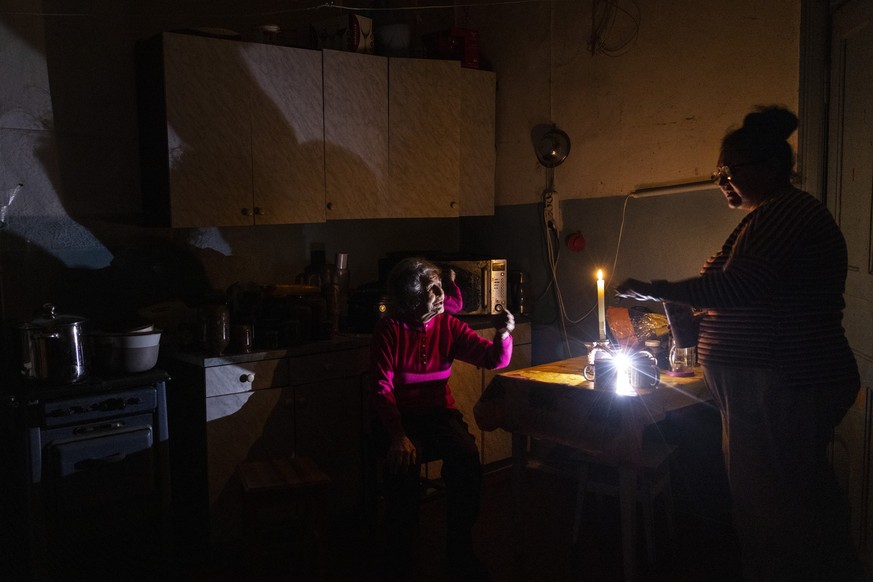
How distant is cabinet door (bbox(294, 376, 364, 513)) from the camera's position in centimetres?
347

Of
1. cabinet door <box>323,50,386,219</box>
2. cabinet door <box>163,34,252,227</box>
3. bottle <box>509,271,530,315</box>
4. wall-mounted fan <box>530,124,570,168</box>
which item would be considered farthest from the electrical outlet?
cabinet door <box>163,34,252,227</box>

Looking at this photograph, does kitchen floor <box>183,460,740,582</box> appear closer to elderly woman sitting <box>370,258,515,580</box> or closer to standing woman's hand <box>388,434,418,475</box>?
elderly woman sitting <box>370,258,515,580</box>

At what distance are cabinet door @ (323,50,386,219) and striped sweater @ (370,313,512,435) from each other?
92 cm

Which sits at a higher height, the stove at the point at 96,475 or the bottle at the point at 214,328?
the bottle at the point at 214,328

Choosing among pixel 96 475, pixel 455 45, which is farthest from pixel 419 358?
pixel 455 45

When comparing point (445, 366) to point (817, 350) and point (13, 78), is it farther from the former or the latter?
point (13, 78)

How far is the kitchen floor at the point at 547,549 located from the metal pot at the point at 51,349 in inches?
36.9

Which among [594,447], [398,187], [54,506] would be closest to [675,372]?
[594,447]

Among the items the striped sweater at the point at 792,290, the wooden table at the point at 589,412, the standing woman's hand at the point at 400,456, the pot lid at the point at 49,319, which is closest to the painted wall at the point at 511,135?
the pot lid at the point at 49,319

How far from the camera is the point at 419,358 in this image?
3.20 metres

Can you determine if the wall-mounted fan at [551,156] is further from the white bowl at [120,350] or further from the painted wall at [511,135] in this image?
the white bowl at [120,350]

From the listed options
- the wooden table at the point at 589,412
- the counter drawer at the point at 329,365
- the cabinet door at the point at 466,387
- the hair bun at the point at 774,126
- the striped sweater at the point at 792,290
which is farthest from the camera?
the cabinet door at the point at 466,387

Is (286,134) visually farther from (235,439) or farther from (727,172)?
(727,172)

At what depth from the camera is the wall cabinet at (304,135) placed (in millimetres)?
3369
